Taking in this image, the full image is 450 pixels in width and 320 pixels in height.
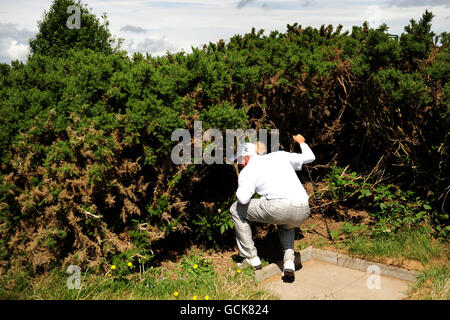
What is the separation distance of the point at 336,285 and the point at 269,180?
54.6 inches

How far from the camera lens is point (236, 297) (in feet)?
14.5

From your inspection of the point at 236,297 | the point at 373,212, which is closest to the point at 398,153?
the point at 373,212

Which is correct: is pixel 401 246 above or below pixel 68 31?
below

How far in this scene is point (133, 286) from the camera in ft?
15.7

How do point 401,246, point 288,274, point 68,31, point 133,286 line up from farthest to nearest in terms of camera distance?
1. point 68,31
2. point 401,246
3. point 288,274
4. point 133,286

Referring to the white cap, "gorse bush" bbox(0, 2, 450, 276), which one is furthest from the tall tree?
the white cap

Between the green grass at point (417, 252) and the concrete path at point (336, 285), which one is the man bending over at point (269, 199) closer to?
the concrete path at point (336, 285)

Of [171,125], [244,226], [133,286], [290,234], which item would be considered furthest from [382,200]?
[133,286]

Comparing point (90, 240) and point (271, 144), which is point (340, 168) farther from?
point (90, 240)

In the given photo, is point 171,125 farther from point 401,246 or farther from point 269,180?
point 401,246

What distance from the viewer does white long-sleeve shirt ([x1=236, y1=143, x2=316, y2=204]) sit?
16.3 feet

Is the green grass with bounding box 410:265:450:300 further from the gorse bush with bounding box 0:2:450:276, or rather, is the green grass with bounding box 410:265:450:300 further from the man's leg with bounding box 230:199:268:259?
the man's leg with bounding box 230:199:268:259

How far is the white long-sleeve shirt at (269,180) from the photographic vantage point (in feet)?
16.3

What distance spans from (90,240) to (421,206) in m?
4.38
